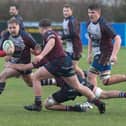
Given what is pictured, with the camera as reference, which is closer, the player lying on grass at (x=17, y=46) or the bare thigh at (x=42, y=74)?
the bare thigh at (x=42, y=74)

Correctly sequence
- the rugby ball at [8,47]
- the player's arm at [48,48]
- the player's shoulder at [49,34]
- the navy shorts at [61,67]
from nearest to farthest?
the player's arm at [48,48], the player's shoulder at [49,34], the navy shorts at [61,67], the rugby ball at [8,47]

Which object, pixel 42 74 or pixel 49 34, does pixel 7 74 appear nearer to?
pixel 42 74

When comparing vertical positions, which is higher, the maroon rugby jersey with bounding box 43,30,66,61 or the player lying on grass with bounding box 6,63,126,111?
the maroon rugby jersey with bounding box 43,30,66,61

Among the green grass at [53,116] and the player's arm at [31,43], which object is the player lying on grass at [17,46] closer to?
the player's arm at [31,43]

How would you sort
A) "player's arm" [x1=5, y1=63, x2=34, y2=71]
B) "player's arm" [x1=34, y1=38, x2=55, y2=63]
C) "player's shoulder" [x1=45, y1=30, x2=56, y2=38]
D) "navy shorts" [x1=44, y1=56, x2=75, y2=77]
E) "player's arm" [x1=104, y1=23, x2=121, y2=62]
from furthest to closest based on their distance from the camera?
"player's arm" [x1=5, y1=63, x2=34, y2=71] → "player's arm" [x1=104, y1=23, x2=121, y2=62] → "navy shorts" [x1=44, y1=56, x2=75, y2=77] → "player's shoulder" [x1=45, y1=30, x2=56, y2=38] → "player's arm" [x1=34, y1=38, x2=55, y2=63]

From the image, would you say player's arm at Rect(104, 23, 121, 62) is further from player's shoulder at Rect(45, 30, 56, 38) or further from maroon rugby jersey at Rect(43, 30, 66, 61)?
player's shoulder at Rect(45, 30, 56, 38)

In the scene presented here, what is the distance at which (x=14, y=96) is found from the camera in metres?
13.3

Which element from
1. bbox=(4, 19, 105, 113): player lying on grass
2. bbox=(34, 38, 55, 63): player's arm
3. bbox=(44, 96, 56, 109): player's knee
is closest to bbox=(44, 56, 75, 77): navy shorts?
bbox=(4, 19, 105, 113): player lying on grass

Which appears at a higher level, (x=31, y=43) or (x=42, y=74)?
(x=31, y=43)

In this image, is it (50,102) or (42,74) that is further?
(50,102)

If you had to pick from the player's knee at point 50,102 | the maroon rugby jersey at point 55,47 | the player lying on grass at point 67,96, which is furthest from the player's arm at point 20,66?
the maroon rugby jersey at point 55,47

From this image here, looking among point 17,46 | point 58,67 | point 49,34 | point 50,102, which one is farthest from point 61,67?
point 17,46

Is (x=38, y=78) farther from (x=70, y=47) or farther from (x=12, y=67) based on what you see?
(x=70, y=47)

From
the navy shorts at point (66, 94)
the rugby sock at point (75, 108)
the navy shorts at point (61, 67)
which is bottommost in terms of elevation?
the rugby sock at point (75, 108)
